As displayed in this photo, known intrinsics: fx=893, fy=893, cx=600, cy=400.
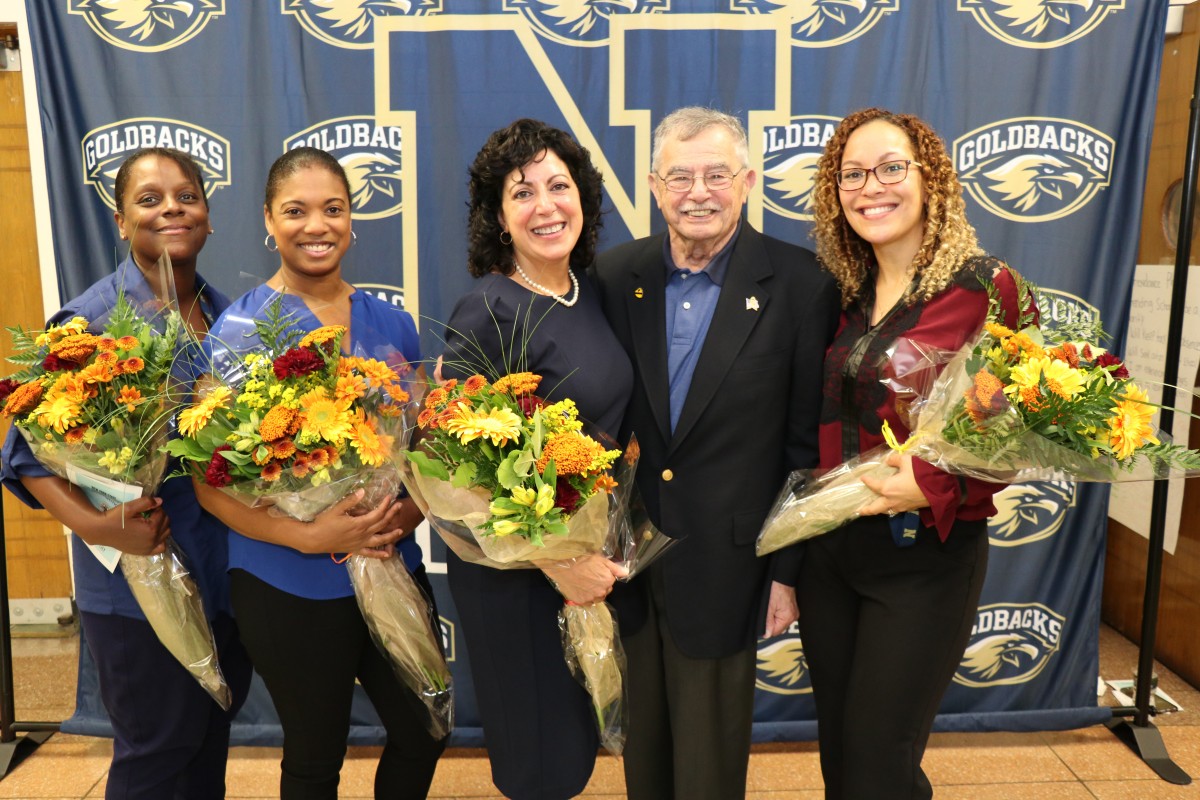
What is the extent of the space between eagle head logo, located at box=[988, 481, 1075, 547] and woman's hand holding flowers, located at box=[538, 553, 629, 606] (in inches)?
70.0

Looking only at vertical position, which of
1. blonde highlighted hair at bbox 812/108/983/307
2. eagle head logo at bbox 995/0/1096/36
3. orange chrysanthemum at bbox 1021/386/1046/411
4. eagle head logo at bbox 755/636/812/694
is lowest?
eagle head logo at bbox 755/636/812/694

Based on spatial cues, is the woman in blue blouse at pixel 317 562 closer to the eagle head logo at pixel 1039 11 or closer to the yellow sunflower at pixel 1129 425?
the yellow sunflower at pixel 1129 425

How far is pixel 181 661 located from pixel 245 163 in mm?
1625

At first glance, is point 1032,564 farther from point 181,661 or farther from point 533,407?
point 181,661

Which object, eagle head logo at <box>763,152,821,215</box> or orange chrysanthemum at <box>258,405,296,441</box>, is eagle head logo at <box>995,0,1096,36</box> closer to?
eagle head logo at <box>763,152,821,215</box>

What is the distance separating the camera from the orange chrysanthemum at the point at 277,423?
5.17ft

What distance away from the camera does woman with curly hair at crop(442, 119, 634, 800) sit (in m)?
1.83

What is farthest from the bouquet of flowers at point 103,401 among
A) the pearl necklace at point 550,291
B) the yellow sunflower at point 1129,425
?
the yellow sunflower at point 1129,425

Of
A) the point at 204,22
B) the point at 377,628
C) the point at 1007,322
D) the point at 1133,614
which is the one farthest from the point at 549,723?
the point at 1133,614

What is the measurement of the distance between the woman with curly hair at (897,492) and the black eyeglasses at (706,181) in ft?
0.82

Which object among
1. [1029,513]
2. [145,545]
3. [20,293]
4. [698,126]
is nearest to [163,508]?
[145,545]

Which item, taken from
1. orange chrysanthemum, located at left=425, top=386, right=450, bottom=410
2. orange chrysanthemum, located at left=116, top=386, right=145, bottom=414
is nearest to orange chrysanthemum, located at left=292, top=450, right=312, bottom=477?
orange chrysanthemum, located at left=425, top=386, right=450, bottom=410

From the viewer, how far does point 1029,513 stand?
3.02 meters

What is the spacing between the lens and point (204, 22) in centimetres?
279
